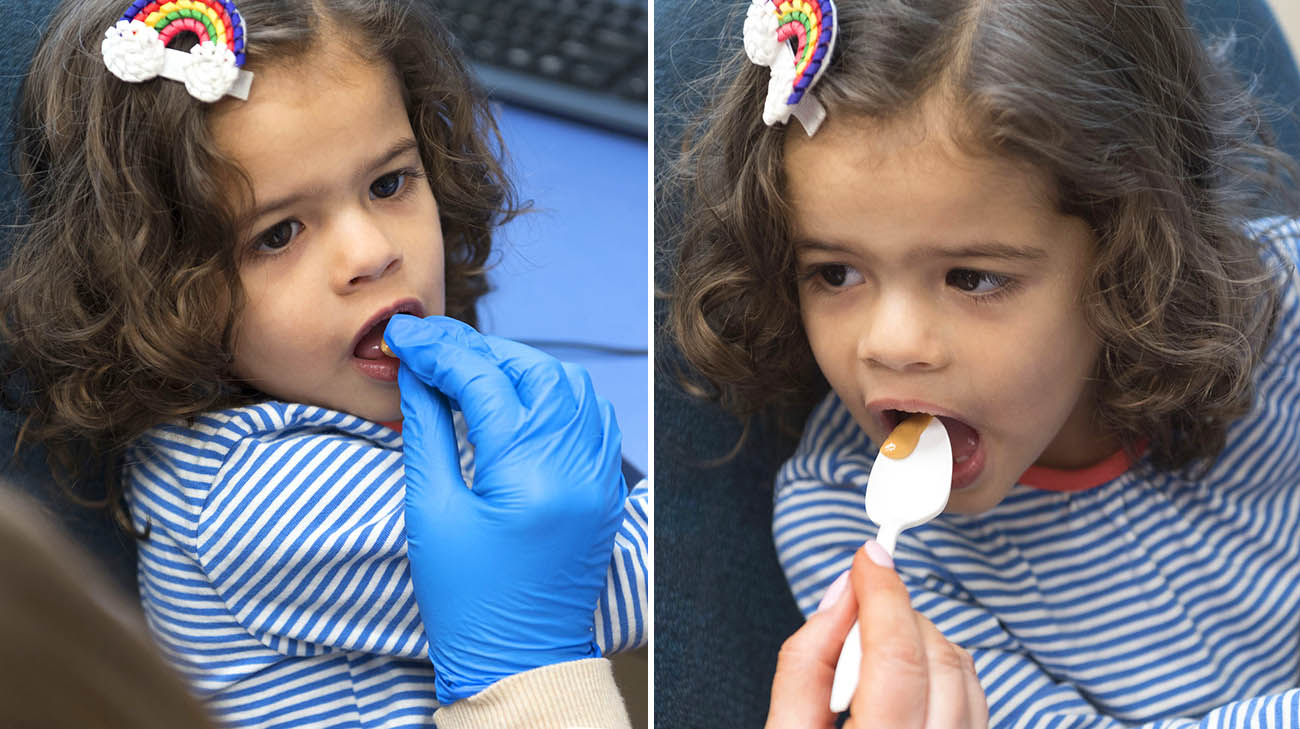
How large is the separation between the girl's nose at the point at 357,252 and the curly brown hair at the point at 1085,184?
0.22 meters

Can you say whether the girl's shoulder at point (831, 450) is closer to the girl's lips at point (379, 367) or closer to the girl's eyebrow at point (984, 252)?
the girl's eyebrow at point (984, 252)

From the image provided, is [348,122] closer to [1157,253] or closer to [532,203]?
[532,203]

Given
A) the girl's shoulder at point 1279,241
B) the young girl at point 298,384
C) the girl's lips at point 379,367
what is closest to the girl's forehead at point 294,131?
the young girl at point 298,384

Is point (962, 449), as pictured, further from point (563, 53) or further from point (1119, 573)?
point (563, 53)

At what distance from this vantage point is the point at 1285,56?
40.3 inches

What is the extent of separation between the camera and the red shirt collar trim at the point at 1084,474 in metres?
0.84

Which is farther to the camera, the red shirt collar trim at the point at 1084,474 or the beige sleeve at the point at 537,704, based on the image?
the red shirt collar trim at the point at 1084,474

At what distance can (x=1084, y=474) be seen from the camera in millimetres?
839

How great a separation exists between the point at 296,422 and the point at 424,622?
0.45 ft

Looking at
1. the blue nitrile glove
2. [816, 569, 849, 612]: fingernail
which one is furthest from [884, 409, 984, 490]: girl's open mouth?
the blue nitrile glove

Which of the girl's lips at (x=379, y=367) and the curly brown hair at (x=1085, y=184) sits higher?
the curly brown hair at (x=1085, y=184)

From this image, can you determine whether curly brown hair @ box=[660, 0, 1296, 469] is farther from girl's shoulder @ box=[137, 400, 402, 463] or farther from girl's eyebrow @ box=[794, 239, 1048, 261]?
girl's shoulder @ box=[137, 400, 402, 463]

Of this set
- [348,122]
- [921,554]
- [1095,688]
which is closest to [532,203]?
[348,122]

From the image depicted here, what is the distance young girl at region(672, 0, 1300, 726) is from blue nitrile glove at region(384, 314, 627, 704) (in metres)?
0.18
